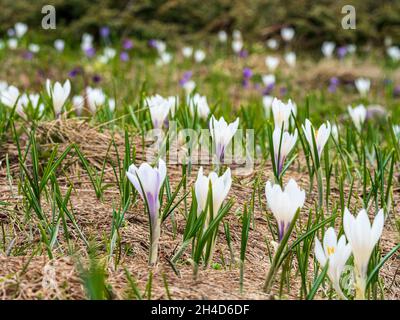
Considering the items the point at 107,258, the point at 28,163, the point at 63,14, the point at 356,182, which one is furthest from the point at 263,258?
the point at 63,14

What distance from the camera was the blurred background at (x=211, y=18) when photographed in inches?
336

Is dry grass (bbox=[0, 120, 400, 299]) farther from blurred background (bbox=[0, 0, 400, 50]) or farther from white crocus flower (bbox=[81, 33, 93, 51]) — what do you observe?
blurred background (bbox=[0, 0, 400, 50])

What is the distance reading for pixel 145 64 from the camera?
741 centimetres

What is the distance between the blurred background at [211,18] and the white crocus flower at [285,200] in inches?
277

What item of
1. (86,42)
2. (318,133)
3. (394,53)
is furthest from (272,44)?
(318,133)

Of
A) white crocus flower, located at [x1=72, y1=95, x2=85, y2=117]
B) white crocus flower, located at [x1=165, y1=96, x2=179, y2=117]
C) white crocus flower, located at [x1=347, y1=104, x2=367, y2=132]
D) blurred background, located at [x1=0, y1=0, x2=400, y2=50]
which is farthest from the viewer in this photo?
blurred background, located at [x1=0, y1=0, x2=400, y2=50]

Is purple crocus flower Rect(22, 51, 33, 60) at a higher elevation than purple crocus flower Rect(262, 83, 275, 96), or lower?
higher

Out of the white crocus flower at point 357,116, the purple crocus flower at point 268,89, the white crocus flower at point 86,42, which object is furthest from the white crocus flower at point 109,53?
the white crocus flower at point 357,116

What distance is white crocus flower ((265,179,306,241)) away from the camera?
162 centimetres

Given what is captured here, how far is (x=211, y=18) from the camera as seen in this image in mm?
9039

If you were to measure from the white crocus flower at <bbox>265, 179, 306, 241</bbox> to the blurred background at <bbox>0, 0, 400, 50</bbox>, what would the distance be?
23.1 ft

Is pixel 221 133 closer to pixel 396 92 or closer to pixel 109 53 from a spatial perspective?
pixel 109 53

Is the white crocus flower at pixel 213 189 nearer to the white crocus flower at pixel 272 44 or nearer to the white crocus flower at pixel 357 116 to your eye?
the white crocus flower at pixel 357 116

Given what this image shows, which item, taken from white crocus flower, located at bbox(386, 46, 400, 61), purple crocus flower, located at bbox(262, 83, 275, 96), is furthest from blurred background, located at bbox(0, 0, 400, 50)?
purple crocus flower, located at bbox(262, 83, 275, 96)
